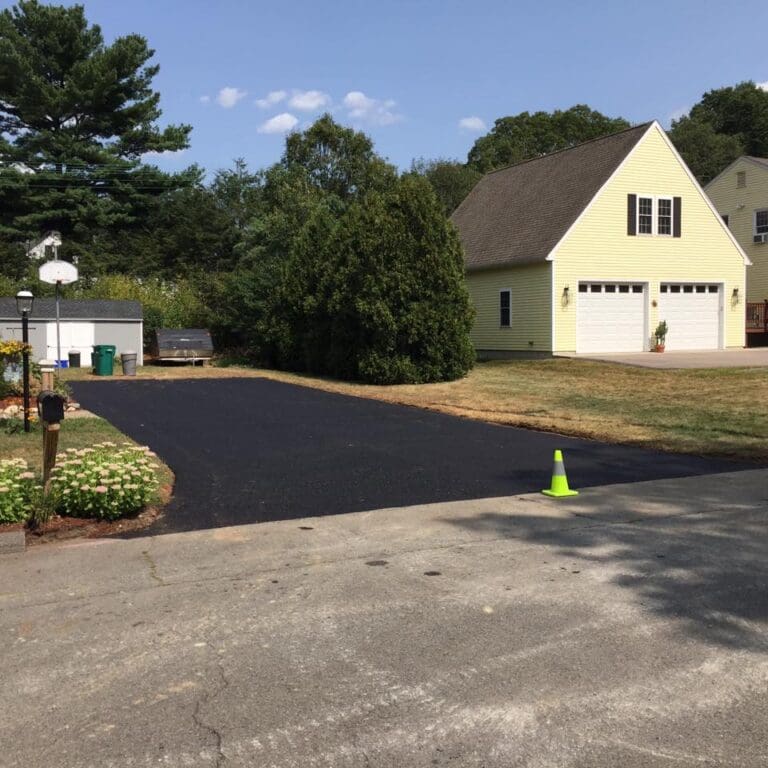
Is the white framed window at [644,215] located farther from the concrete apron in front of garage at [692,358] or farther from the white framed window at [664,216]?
the concrete apron in front of garage at [692,358]

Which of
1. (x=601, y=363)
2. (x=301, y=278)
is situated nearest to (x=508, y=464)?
(x=601, y=363)

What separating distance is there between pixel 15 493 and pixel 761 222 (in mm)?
33781

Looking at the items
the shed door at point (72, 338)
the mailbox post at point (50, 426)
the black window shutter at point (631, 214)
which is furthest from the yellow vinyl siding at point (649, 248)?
the mailbox post at point (50, 426)

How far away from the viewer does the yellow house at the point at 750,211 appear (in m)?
32.4

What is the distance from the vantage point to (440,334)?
21.4 metres

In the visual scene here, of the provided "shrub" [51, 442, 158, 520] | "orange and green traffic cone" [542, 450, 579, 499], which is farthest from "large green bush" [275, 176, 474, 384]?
"shrub" [51, 442, 158, 520]

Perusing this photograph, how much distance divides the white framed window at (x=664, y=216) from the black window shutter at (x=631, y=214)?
1030 millimetres

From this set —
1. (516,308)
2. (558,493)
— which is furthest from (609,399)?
(516,308)

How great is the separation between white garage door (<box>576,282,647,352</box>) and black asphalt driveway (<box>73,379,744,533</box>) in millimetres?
12332

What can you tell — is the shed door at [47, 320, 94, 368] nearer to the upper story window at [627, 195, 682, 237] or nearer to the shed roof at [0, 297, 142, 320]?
the shed roof at [0, 297, 142, 320]

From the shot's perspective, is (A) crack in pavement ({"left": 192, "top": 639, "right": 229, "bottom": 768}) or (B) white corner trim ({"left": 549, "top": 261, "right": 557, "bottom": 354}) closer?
(A) crack in pavement ({"left": 192, "top": 639, "right": 229, "bottom": 768})

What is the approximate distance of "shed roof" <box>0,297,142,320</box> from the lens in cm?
2966

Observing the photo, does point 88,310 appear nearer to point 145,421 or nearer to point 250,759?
point 145,421

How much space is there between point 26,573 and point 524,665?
3657mm
